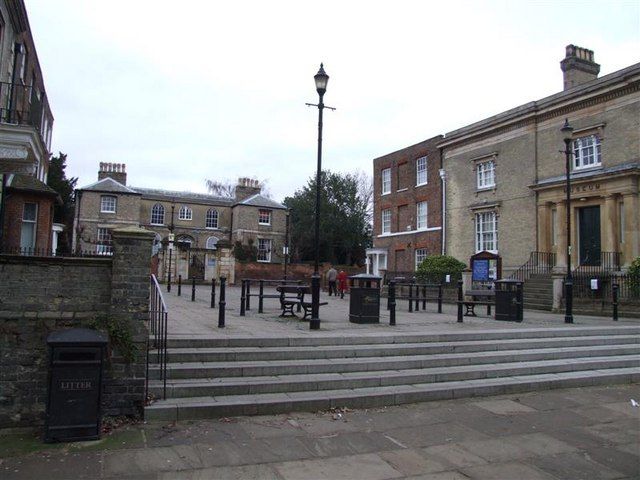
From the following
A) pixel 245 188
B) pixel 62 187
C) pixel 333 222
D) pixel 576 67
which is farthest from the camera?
pixel 245 188

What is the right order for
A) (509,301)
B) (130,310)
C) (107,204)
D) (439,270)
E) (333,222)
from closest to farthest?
1. (130,310)
2. (509,301)
3. (439,270)
4. (107,204)
5. (333,222)

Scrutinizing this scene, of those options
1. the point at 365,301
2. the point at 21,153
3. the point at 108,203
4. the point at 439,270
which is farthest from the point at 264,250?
the point at 21,153

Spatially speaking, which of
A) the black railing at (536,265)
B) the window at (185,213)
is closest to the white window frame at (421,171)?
the black railing at (536,265)

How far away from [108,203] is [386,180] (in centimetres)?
2560

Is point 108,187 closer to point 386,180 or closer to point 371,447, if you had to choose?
point 386,180

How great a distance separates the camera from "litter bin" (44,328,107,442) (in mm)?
5129

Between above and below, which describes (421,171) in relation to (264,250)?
above

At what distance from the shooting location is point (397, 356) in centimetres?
851

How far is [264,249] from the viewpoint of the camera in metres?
50.5

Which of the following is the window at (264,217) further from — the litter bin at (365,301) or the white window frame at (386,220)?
the litter bin at (365,301)

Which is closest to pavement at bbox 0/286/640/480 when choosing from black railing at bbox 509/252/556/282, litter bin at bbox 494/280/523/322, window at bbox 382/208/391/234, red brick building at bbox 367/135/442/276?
litter bin at bbox 494/280/523/322

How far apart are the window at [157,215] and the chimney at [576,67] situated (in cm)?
3752

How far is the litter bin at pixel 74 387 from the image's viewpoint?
5129 mm

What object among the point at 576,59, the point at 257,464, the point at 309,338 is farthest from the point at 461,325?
the point at 576,59
